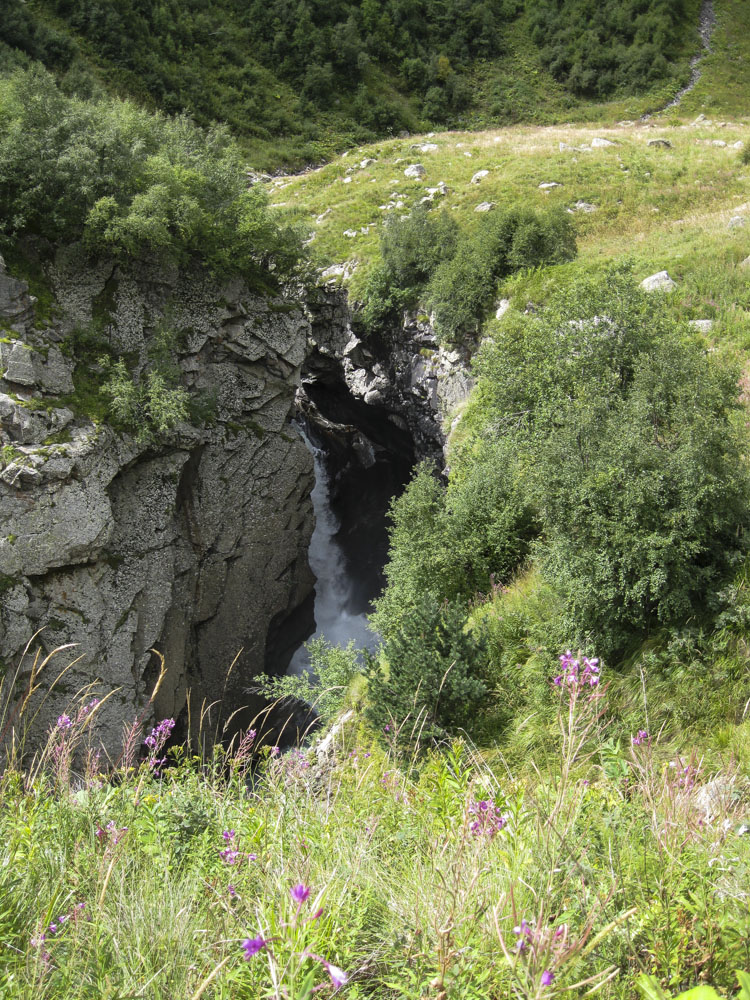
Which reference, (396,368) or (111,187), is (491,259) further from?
(111,187)

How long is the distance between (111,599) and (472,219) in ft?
61.0

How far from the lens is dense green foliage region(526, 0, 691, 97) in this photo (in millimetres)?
46969

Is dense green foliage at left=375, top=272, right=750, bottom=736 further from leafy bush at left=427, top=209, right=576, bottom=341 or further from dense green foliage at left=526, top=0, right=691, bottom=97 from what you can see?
dense green foliage at left=526, top=0, right=691, bottom=97

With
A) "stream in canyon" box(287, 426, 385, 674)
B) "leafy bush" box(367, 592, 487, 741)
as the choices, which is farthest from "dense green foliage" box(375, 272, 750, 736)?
"stream in canyon" box(287, 426, 385, 674)

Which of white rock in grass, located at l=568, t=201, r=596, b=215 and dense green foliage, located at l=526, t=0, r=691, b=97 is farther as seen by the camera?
dense green foliage, located at l=526, t=0, r=691, b=97

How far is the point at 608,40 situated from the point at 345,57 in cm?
2229

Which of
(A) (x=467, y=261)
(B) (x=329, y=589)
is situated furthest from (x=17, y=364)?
(B) (x=329, y=589)

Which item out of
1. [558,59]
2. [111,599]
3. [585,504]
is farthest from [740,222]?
[558,59]

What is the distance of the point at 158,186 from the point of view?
15.1 meters

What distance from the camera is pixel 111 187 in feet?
49.5

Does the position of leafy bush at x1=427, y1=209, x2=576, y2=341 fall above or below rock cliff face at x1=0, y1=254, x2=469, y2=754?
above

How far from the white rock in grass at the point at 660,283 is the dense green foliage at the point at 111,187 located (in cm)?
1077

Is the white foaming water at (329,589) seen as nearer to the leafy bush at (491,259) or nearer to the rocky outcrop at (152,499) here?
the rocky outcrop at (152,499)

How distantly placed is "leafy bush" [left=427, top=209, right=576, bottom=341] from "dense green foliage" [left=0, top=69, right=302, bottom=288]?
579 cm
